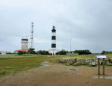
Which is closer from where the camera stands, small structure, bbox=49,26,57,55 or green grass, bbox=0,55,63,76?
green grass, bbox=0,55,63,76

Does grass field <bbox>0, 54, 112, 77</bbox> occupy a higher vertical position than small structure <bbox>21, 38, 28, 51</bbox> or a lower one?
lower

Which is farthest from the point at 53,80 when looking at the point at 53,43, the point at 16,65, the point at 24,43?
the point at 24,43

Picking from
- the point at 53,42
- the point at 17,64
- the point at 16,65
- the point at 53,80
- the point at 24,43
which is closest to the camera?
the point at 53,80

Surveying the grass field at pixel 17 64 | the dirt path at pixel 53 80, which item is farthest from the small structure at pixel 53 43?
the dirt path at pixel 53 80

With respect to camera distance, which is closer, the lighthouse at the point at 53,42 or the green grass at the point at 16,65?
the green grass at the point at 16,65

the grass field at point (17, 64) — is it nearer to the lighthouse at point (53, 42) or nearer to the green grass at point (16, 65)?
the green grass at point (16, 65)

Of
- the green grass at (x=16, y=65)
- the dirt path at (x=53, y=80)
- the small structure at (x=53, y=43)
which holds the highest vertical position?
the small structure at (x=53, y=43)

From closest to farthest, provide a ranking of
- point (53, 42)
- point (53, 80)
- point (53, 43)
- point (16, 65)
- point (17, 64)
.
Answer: point (53, 80)
point (16, 65)
point (17, 64)
point (53, 43)
point (53, 42)

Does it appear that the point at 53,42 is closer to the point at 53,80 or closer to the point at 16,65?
the point at 16,65

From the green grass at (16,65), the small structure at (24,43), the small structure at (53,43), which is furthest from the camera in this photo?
the small structure at (24,43)

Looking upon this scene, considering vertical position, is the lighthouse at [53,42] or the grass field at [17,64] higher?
the lighthouse at [53,42]

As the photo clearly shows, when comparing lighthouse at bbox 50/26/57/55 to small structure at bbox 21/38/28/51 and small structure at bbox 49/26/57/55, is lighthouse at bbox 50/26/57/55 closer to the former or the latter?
small structure at bbox 49/26/57/55

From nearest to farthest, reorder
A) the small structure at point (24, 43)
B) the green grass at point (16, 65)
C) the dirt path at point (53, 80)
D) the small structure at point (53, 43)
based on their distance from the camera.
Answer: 1. the dirt path at point (53, 80)
2. the green grass at point (16, 65)
3. the small structure at point (53, 43)
4. the small structure at point (24, 43)

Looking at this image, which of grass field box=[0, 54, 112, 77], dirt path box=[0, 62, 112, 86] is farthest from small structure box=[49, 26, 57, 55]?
dirt path box=[0, 62, 112, 86]
